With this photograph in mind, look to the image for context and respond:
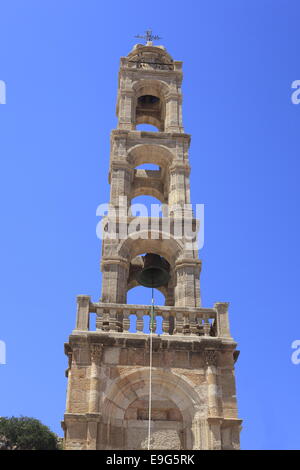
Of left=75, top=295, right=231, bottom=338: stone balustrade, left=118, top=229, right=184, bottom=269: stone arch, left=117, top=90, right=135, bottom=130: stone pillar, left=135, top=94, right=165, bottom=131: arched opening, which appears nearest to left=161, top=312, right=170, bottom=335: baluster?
left=75, top=295, right=231, bottom=338: stone balustrade

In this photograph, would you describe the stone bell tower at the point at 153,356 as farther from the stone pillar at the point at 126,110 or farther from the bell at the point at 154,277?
the stone pillar at the point at 126,110

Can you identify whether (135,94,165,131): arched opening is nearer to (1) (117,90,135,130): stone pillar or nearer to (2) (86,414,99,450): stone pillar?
(1) (117,90,135,130): stone pillar

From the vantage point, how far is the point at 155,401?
63.6 ft

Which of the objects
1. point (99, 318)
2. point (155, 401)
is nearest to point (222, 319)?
point (155, 401)

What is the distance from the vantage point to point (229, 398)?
19.2 metres

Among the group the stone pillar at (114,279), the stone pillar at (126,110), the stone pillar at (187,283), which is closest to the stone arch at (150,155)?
the stone pillar at (126,110)

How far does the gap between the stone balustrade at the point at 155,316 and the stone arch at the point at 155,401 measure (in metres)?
1.68

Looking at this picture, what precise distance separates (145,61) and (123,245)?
41.4 feet

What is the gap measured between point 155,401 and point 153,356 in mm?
1420

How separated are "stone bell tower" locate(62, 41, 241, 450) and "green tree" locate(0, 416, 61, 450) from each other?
28.7 feet

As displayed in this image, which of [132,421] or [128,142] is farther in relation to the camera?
[128,142]

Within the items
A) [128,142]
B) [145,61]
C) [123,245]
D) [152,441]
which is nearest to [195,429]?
[152,441]

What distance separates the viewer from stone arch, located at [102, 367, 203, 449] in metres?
18.7
